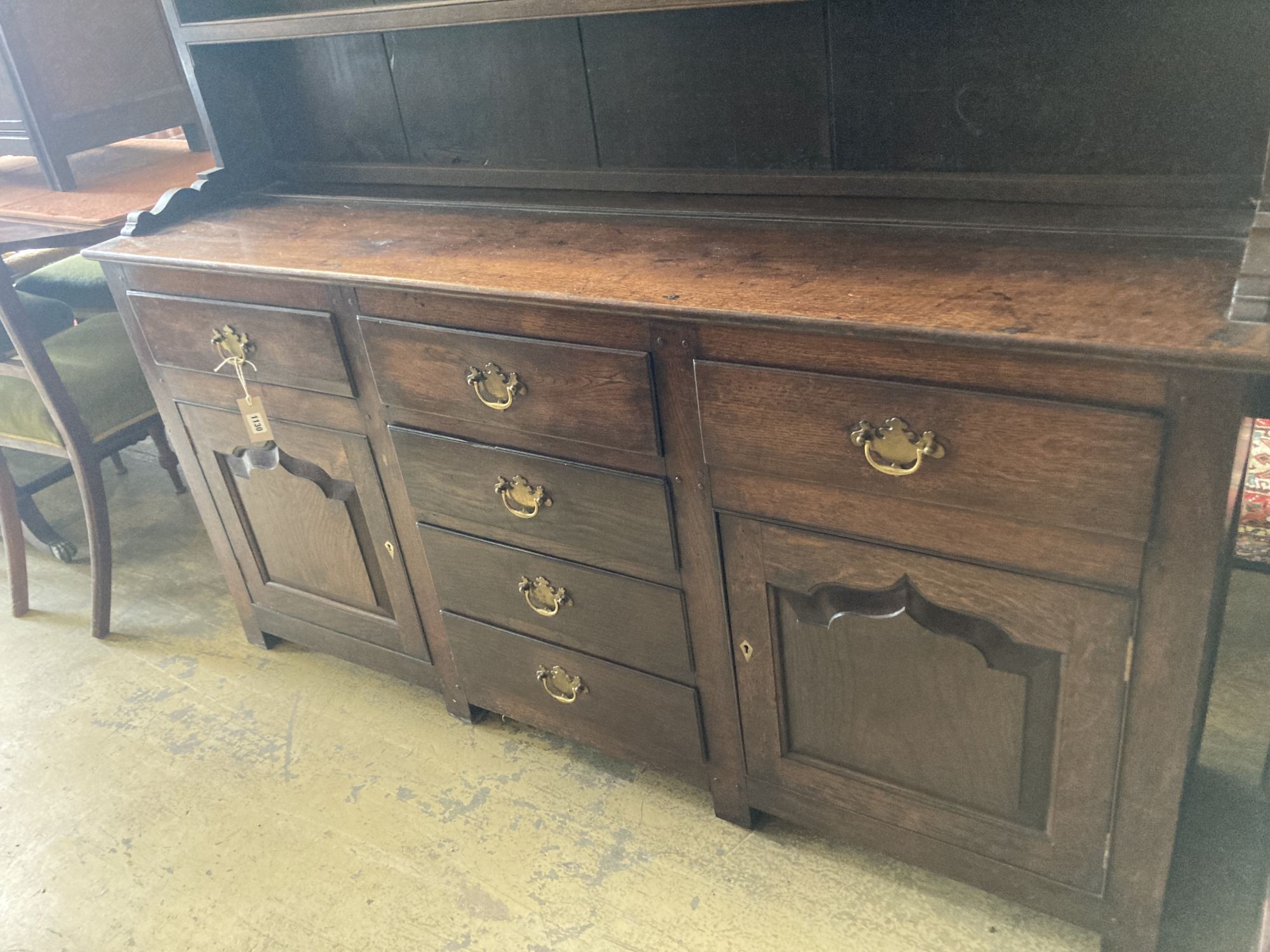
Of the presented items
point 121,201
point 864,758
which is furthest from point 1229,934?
point 121,201

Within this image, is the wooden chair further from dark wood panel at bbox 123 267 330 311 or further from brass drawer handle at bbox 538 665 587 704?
brass drawer handle at bbox 538 665 587 704

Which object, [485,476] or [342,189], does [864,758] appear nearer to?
[485,476]

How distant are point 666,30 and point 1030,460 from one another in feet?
2.58

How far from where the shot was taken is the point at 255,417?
1.62 meters

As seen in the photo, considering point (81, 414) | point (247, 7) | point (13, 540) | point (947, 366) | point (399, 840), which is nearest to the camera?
point (947, 366)

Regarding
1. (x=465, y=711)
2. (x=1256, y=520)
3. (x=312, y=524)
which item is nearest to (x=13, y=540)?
(x=312, y=524)

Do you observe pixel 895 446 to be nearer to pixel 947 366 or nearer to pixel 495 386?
pixel 947 366

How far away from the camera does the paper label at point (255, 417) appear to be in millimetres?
1609

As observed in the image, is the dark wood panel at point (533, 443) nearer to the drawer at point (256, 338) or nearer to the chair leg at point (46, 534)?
the drawer at point (256, 338)

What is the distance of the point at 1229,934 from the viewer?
1.27 metres

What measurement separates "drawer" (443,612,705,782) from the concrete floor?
93 mm

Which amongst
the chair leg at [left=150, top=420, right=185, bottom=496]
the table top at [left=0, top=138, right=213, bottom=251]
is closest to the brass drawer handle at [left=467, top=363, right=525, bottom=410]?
the table top at [left=0, top=138, right=213, bottom=251]

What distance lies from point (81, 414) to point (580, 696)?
4.02 ft

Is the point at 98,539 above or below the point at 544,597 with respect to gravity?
below
